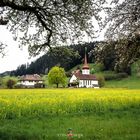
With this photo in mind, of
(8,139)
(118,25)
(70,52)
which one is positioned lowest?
(8,139)

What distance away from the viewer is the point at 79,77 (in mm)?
187500

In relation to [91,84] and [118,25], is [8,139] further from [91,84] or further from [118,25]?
[91,84]

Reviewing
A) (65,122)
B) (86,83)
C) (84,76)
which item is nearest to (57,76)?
(86,83)

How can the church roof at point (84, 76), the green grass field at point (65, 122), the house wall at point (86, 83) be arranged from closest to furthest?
the green grass field at point (65, 122) → the house wall at point (86, 83) → the church roof at point (84, 76)

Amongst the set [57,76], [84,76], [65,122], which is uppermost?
[84,76]

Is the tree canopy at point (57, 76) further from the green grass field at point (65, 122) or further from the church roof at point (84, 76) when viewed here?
the green grass field at point (65, 122)

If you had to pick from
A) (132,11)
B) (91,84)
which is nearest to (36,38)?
Result: (132,11)

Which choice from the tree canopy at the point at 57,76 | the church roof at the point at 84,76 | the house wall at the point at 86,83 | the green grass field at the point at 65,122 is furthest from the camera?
the church roof at the point at 84,76

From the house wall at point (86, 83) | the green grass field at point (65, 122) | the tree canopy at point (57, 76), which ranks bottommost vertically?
the green grass field at point (65, 122)

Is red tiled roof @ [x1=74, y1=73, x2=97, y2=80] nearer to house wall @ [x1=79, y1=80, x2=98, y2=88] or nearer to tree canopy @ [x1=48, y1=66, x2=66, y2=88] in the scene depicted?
house wall @ [x1=79, y1=80, x2=98, y2=88]

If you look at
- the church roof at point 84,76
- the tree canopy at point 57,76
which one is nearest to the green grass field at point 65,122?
the tree canopy at point 57,76

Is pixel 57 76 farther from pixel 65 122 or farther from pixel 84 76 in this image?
pixel 65 122

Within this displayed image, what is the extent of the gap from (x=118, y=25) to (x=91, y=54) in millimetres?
2746

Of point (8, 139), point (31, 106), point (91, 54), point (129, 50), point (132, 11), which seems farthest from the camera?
point (31, 106)
